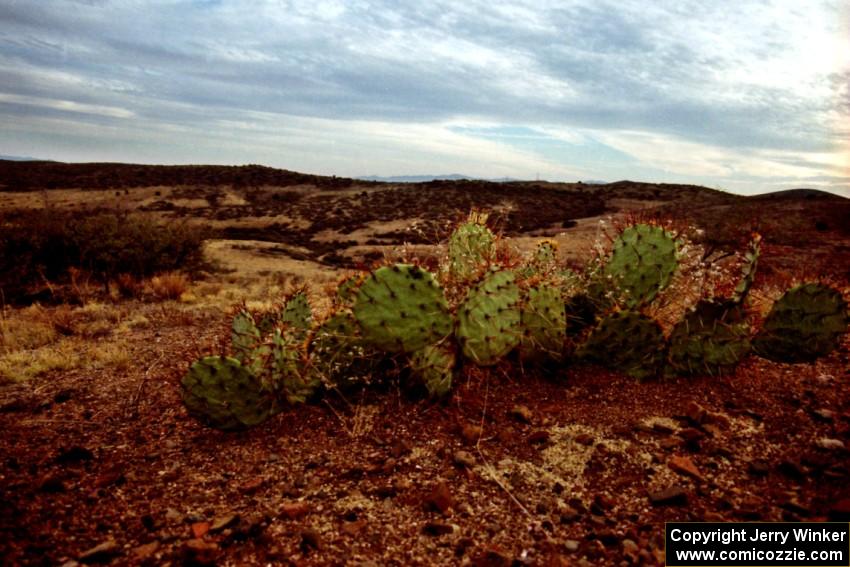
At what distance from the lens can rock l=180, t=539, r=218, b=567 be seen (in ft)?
7.02

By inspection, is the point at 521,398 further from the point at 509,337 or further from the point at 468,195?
the point at 468,195

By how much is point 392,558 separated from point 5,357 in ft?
17.1

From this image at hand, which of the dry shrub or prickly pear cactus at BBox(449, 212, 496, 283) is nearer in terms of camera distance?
prickly pear cactus at BBox(449, 212, 496, 283)

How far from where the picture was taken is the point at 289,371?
139 inches

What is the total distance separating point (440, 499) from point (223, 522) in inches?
40.4

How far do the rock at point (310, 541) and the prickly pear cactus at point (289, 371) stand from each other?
4.44 feet

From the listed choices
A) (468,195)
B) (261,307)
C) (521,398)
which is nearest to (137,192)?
(468,195)

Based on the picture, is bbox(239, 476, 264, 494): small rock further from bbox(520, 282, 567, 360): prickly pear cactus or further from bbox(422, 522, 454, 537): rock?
bbox(520, 282, 567, 360): prickly pear cactus

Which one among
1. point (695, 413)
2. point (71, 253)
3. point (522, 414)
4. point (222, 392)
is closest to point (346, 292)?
point (222, 392)

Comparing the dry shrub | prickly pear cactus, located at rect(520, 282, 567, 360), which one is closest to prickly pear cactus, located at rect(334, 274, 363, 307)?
prickly pear cactus, located at rect(520, 282, 567, 360)

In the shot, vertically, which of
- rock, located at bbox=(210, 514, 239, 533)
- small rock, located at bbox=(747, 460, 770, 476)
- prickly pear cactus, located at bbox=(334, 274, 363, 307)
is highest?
prickly pear cactus, located at bbox=(334, 274, 363, 307)

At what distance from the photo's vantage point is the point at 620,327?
12.8 feet

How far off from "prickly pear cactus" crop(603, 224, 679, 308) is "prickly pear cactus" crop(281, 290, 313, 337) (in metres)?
2.64

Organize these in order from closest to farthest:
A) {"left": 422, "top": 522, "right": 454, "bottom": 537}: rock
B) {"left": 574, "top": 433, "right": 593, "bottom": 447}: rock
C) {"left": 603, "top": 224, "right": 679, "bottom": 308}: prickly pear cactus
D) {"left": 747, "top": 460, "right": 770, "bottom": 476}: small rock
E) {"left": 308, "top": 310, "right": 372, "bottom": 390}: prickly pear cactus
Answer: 1. {"left": 422, "top": 522, "right": 454, "bottom": 537}: rock
2. {"left": 747, "top": 460, "right": 770, "bottom": 476}: small rock
3. {"left": 574, "top": 433, "right": 593, "bottom": 447}: rock
4. {"left": 308, "top": 310, "right": 372, "bottom": 390}: prickly pear cactus
5. {"left": 603, "top": 224, "right": 679, "bottom": 308}: prickly pear cactus
